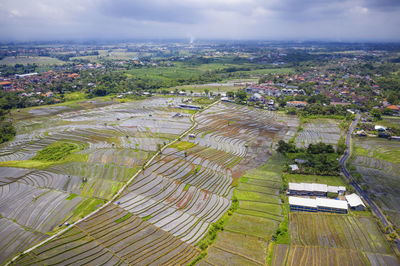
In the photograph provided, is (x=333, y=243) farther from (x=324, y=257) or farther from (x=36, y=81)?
(x=36, y=81)

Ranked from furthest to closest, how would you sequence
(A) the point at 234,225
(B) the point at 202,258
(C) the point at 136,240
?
(A) the point at 234,225
(C) the point at 136,240
(B) the point at 202,258

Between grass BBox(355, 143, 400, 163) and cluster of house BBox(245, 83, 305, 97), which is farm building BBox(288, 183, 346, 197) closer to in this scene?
grass BBox(355, 143, 400, 163)

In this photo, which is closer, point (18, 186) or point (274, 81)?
point (18, 186)

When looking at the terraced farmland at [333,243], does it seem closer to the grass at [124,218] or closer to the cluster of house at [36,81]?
the grass at [124,218]

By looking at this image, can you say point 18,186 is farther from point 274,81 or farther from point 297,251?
point 274,81

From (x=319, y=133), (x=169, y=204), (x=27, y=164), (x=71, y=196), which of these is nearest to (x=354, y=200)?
(x=169, y=204)

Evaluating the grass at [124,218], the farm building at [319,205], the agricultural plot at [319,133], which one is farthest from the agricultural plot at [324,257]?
the agricultural plot at [319,133]

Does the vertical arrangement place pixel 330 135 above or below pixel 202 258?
above

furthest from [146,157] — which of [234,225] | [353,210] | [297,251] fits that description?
[353,210]
